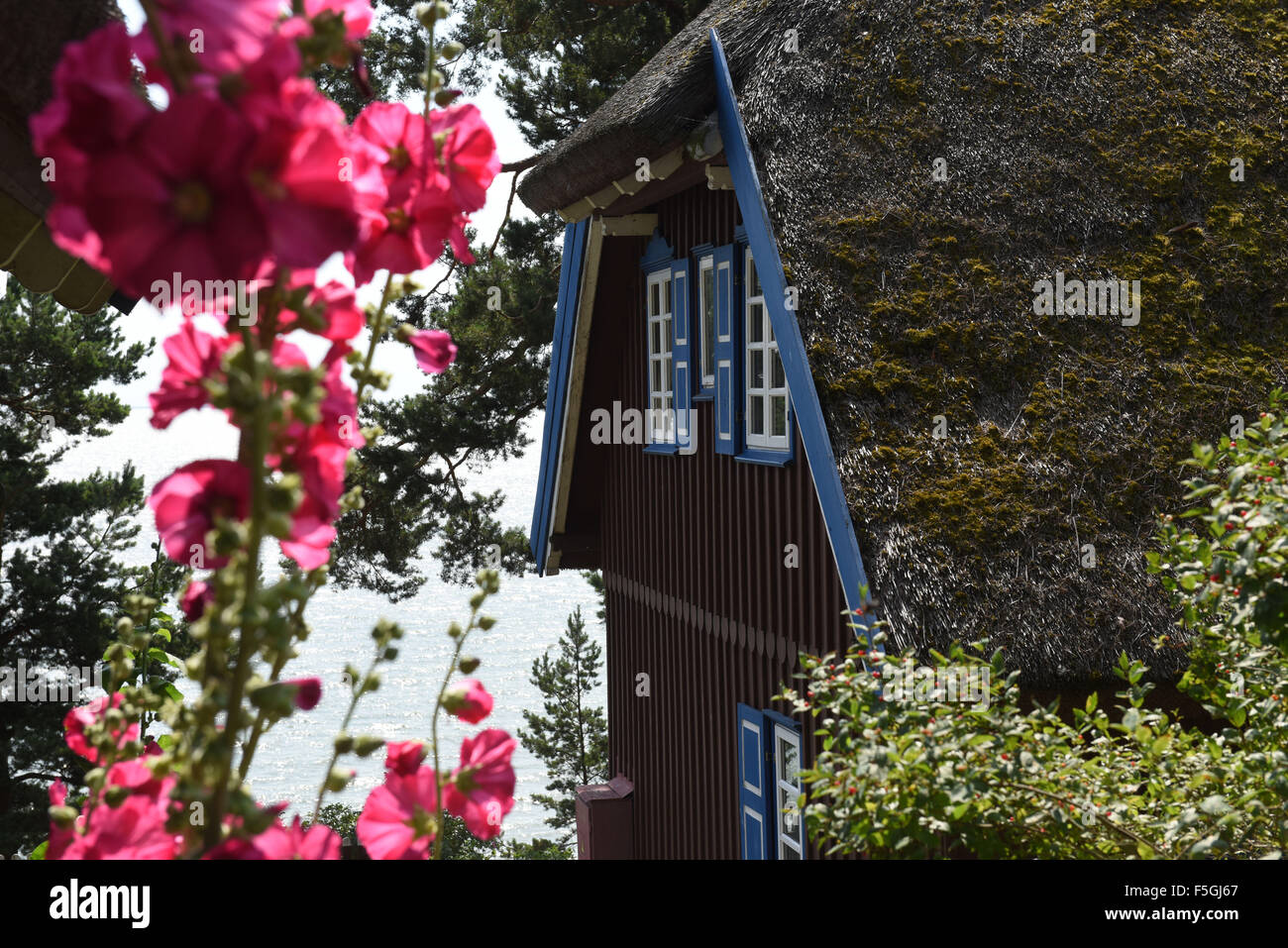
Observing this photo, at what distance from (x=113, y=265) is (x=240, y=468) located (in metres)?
0.24

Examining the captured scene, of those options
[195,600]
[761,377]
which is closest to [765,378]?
[761,377]

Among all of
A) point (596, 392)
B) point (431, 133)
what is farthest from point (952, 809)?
point (596, 392)

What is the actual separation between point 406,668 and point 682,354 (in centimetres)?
3461

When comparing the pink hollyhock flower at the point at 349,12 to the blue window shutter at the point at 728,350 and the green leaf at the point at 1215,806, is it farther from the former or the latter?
the blue window shutter at the point at 728,350

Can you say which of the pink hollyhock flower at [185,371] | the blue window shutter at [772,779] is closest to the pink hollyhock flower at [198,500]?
the pink hollyhock flower at [185,371]

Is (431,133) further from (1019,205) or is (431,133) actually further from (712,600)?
(712,600)

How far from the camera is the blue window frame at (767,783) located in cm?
695

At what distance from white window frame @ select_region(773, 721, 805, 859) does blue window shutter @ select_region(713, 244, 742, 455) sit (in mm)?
1647

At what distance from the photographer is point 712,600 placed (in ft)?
26.5

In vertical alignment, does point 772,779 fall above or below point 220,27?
below

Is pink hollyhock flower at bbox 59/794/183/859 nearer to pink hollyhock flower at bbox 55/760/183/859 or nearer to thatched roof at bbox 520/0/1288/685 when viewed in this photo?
pink hollyhock flower at bbox 55/760/183/859

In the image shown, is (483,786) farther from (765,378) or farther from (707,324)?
(707,324)

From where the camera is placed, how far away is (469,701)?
1603 millimetres

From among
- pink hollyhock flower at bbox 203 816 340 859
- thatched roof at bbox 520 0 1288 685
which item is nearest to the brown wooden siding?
thatched roof at bbox 520 0 1288 685
